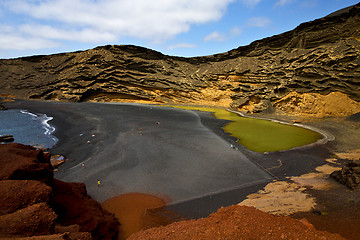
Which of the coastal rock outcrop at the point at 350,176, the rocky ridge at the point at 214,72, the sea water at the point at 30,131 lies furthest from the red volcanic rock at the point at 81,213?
the rocky ridge at the point at 214,72

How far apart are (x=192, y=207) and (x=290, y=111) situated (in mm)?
21503

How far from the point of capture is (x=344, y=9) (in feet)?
69.2

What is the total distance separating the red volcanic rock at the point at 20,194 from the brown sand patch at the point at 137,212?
8.89 ft

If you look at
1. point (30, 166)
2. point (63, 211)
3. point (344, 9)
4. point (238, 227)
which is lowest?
point (63, 211)

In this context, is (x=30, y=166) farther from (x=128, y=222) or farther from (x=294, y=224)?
(x=294, y=224)

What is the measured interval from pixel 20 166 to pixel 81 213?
6.10 ft

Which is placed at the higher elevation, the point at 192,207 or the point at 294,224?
the point at 294,224

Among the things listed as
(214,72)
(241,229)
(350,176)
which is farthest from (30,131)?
(214,72)

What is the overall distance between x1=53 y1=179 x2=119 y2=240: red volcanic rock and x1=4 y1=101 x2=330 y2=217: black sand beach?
1.44 metres

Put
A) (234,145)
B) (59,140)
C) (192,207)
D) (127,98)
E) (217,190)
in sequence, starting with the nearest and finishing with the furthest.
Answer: (192,207) → (217,190) → (234,145) → (59,140) → (127,98)

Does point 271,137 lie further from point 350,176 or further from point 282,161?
point 350,176

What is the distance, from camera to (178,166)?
28.8 ft

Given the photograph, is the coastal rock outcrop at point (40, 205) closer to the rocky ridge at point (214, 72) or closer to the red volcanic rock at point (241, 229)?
the red volcanic rock at point (241, 229)

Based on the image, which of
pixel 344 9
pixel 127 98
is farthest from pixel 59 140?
pixel 344 9
